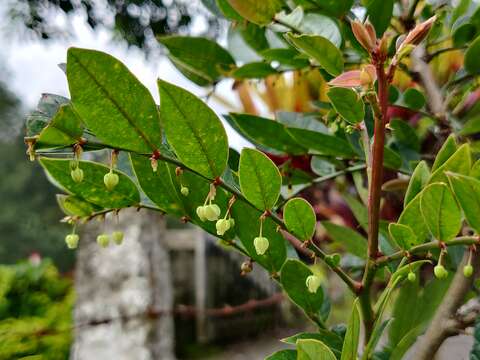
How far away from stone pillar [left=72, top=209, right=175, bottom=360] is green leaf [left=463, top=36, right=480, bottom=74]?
1.37 meters

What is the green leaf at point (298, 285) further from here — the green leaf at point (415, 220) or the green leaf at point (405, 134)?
the green leaf at point (405, 134)

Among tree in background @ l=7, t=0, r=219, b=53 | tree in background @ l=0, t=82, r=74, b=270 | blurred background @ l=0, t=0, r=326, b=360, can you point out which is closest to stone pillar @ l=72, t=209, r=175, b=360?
blurred background @ l=0, t=0, r=326, b=360

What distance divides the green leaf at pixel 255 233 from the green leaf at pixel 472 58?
→ 0.77 ft

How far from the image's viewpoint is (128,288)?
2102mm

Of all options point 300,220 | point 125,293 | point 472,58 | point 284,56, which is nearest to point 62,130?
point 300,220

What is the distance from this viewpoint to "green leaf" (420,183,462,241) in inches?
12.4

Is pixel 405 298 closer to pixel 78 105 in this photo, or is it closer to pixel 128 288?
pixel 78 105

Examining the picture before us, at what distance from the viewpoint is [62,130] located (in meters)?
0.29

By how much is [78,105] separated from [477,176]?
0.22m

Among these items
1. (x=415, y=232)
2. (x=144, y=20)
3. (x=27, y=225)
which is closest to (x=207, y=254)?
(x=27, y=225)

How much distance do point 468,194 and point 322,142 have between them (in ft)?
0.64

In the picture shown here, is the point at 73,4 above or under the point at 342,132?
above

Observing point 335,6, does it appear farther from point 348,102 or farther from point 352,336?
point 352,336

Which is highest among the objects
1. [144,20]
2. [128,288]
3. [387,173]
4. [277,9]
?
[144,20]
